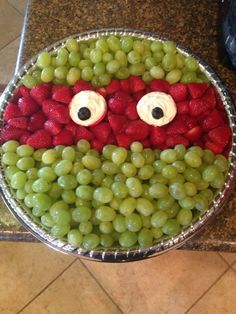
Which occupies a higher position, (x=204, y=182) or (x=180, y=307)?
(x=204, y=182)

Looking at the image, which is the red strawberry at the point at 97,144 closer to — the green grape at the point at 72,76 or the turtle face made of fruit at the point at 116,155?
the turtle face made of fruit at the point at 116,155

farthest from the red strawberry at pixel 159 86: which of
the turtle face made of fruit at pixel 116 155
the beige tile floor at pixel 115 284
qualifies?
the beige tile floor at pixel 115 284

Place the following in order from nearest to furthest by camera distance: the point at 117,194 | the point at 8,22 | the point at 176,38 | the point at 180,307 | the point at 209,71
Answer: the point at 117,194
the point at 209,71
the point at 176,38
the point at 180,307
the point at 8,22

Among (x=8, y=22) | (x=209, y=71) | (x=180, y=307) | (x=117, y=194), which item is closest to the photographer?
(x=117, y=194)

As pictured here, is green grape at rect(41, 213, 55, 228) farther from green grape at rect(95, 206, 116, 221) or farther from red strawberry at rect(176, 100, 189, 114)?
red strawberry at rect(176, 100, 189, 114)

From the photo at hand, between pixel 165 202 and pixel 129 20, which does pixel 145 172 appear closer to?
pixel 165 202

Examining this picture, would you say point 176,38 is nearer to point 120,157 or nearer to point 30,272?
point 120,157

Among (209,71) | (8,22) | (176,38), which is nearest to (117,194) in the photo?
(209,71)

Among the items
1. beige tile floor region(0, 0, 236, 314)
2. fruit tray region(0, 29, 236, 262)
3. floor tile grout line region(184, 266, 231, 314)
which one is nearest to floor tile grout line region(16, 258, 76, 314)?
beige tile floor region(0, 0, 236, 314)
